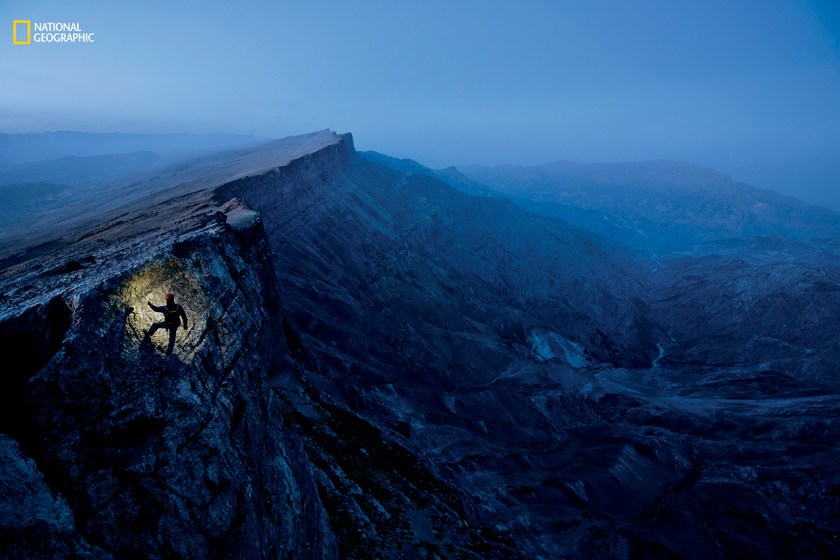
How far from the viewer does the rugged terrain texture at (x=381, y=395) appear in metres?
10.7

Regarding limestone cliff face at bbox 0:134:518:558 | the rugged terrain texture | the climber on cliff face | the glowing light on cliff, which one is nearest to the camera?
limestone cliff face at bbox 0:134:518:558

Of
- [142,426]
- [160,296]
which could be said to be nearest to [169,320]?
[160,296]

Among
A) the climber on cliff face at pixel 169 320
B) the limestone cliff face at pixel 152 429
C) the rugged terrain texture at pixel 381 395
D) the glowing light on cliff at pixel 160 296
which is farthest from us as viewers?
the climber on cliff face at pixel 169 320

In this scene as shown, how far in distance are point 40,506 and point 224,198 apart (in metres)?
36.3

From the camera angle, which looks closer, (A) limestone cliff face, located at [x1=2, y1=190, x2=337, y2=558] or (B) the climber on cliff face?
(A) limestone cliff face, located at [x1=2, y1=190, x2=337, y2=558]

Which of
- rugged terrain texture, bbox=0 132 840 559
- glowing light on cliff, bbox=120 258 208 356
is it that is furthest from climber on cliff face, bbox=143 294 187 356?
rugged terrain texture, bbox=0 132 840 559

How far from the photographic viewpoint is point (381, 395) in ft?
130

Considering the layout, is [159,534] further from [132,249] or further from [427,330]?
[427,330]

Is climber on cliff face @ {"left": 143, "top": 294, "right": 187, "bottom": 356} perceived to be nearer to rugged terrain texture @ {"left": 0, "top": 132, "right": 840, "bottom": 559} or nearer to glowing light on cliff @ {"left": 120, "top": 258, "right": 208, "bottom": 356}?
glowing light on cliff @ {"left": 120, "top": 258, "right": 208, "bottom": 356}

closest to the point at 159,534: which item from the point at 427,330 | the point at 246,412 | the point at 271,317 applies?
the point at 246,412

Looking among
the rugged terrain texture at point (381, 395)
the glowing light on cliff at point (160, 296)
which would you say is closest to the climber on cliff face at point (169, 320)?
the glowing light on cliff at point (160, 296)

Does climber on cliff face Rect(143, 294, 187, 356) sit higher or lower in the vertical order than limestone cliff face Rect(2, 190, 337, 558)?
higher

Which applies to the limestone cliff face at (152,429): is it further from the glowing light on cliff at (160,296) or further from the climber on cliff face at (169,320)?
the climber on cliff face at (169,320)

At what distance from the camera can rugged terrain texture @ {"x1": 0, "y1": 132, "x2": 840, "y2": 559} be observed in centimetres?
1066
